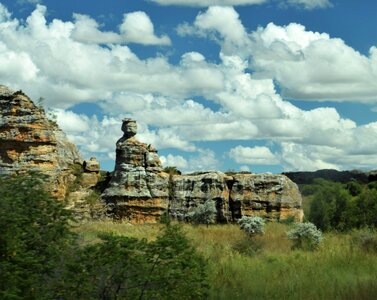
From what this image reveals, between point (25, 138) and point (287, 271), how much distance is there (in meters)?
22.9

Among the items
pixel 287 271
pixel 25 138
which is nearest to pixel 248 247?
pixel 287 271

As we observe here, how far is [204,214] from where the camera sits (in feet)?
116

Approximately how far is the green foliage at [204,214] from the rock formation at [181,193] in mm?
934

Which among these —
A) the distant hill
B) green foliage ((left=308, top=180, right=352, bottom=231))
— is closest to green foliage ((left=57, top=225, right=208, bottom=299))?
green foliage ((left=308, top=180, right=352, bottom=231))

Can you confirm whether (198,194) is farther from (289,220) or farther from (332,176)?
(332,176)

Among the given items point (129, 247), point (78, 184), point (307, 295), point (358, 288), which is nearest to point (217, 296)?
point (307, 295)

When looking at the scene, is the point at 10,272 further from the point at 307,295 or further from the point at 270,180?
the point at 270,180

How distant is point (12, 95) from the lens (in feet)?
112

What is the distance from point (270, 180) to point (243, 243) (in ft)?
58.3

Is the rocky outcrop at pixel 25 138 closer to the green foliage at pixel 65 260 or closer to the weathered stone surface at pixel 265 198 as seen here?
the weathered stone surface at pixel 265 198

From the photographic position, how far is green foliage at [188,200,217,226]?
116 feet

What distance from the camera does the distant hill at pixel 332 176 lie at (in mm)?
70812

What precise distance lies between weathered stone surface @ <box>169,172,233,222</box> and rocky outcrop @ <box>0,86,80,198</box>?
7.15 m

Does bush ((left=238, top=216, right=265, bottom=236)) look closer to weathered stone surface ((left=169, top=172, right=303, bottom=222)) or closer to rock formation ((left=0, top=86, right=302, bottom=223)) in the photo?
rock formation ((left=0, top=86, right=302, bottom=223))
